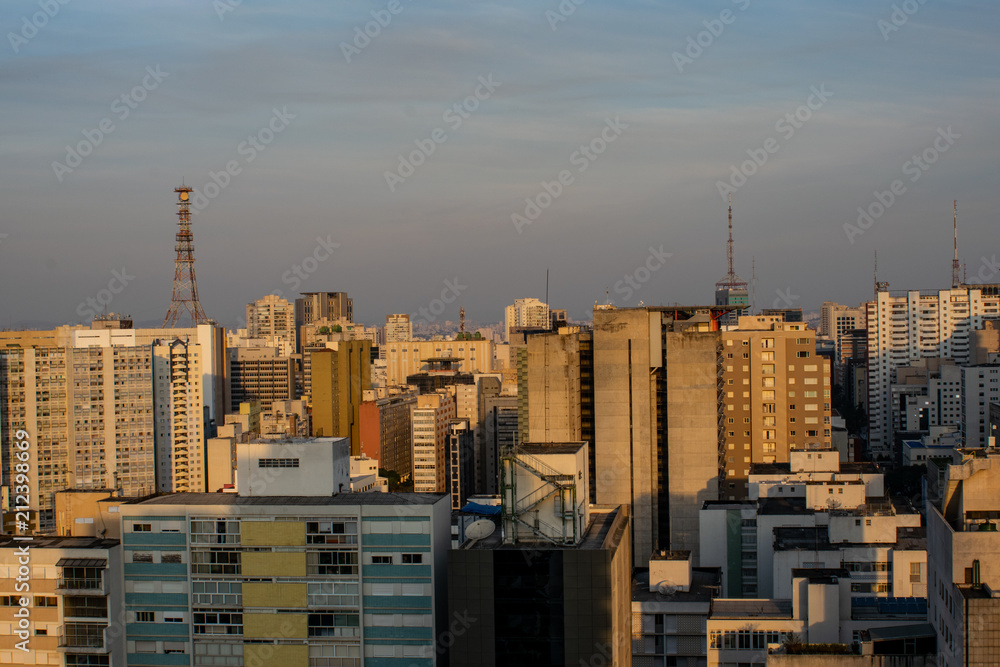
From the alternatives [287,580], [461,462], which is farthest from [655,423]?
[461,462]

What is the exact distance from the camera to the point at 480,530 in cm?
2489

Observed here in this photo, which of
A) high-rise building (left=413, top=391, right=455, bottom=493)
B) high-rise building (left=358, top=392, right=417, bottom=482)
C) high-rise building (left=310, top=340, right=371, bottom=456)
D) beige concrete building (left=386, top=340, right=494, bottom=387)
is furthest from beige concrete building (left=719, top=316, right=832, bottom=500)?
beige concrete building (left=386, top=340, right=494, bottom=387)

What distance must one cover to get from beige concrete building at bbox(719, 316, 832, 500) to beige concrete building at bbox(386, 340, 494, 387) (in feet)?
331

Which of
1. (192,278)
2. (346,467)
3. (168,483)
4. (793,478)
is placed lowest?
(168,483)

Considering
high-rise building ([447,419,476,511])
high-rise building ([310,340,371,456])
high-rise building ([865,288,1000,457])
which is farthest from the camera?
high-rise building ([865,288,1000,457])

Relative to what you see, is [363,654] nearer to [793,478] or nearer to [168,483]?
[793,478]

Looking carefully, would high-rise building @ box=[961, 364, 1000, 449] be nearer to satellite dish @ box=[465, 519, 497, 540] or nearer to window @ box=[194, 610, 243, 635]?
satellite dish @ box=[465, 519, 497, 540]

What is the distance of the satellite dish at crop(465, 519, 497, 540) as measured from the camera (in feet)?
81.3

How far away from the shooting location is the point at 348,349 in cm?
11488

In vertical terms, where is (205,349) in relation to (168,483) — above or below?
above

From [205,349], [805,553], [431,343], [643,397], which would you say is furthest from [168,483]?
[431,343]

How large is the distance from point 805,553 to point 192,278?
295 feet

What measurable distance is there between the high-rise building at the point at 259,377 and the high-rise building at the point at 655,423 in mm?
98782

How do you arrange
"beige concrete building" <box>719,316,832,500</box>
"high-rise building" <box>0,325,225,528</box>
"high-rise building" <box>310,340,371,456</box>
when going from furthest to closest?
"high-rise building" <box>310,340,371,456</box> < "high-rise building" <box>0,325,225,528</box> < "beige concrete building" <box>719,316,832,500</box>
